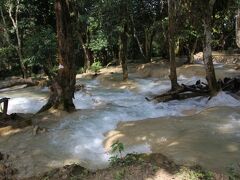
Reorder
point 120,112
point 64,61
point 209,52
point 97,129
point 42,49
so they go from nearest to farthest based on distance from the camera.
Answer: point 97,129
point 64,61
point 120,112
point 209,52
point 42,49

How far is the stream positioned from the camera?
29.2 ft

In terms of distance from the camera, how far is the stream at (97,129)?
8.91 metres

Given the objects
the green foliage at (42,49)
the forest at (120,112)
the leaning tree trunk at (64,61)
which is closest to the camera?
the forest at (120,112)

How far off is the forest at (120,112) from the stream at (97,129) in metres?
0.03

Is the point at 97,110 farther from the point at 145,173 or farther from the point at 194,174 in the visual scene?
the point at 194,174

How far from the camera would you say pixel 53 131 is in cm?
1089

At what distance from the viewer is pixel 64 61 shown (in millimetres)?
12523

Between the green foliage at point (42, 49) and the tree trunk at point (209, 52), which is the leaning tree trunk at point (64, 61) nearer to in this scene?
the tree trunk at point (209, 52)

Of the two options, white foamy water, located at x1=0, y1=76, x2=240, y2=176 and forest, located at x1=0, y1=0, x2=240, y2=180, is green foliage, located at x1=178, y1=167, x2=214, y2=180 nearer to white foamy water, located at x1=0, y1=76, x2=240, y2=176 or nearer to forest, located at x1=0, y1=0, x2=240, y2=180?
forest, located at x1=0, y1=0, x2=240, y2=180

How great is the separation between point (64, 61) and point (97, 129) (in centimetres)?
269

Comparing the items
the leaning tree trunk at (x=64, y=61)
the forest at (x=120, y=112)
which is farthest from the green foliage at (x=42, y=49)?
the leaning tree trunk at (x=64, y=61)

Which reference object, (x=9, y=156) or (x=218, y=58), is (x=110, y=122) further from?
(x=218, y=58)

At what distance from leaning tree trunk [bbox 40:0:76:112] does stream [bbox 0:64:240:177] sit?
59cm

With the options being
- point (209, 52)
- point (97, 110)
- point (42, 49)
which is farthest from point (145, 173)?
point (42, 49)
